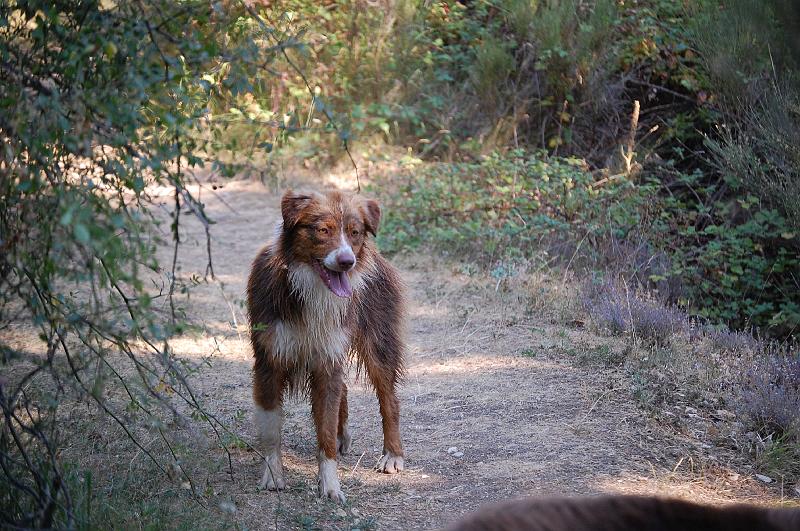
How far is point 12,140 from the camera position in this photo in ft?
10.8

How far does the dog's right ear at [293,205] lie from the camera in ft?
15.9

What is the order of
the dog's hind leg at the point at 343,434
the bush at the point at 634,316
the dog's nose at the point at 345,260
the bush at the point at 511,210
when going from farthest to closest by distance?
the bush at the point at 511,210, the bush at the point at 634,316, the dog's hind leg at the point at 343,434, the dog's nose at the point at 345,260

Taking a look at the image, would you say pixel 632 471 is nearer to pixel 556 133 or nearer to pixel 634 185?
pixel 634 185

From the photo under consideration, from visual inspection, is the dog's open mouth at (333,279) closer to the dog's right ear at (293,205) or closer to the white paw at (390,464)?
the dog's right ear at (293,205)

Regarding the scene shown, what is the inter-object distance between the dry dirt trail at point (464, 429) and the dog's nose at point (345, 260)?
76 centimetres

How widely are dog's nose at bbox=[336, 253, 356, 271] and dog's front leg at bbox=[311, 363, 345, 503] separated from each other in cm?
59

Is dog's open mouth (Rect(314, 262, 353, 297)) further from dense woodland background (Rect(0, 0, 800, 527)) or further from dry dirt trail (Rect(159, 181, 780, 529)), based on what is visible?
dense woodland background (Rect(0, 0, 800, 527))

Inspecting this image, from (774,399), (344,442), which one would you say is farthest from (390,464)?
(774,399)

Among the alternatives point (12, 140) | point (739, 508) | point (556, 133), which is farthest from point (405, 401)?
point (556, 133)

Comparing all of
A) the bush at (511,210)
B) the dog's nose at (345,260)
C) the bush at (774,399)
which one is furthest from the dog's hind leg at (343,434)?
the bush at (511,210)

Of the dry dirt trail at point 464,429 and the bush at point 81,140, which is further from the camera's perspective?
the dry dirt trail at point 464,429

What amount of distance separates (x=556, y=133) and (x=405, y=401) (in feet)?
21.9

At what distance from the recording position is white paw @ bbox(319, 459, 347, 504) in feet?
16.0

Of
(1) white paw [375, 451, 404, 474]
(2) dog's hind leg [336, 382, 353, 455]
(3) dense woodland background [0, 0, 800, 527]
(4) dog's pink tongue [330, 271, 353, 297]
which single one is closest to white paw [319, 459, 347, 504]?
(1) white paw [375, 451, 404, 474]
